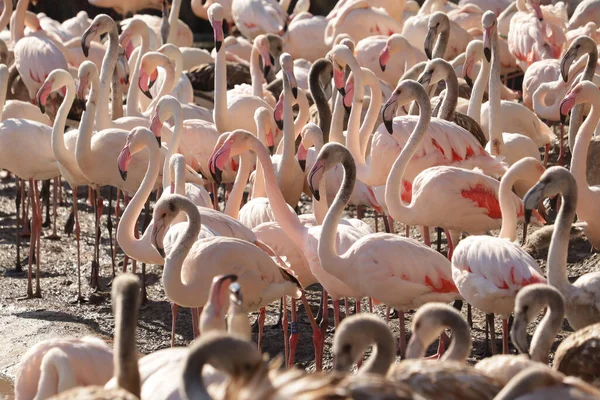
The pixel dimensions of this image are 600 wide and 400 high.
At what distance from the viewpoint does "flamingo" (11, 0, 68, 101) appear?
448 inches

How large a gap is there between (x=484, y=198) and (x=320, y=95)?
2.28m

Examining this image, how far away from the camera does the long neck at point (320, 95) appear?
30.5 ft

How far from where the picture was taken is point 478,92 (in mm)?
9477

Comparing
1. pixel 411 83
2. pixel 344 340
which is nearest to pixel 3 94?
pixel 411 83

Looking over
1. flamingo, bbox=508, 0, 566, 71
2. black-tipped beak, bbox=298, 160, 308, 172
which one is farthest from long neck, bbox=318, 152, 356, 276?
flamingo, bbox=508, 0, 566, 71

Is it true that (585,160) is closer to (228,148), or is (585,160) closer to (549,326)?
(228,148)

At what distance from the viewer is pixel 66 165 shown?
8781mm

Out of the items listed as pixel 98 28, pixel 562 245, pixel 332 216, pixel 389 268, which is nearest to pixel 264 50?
pixel 98 28

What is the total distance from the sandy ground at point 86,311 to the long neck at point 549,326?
1.85 m

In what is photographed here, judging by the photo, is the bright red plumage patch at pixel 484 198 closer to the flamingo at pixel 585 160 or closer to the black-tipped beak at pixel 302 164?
the flamingo at pixel 585 160

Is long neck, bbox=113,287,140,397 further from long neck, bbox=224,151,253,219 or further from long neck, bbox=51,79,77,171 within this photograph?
long neck, bbox=51,79,77,171

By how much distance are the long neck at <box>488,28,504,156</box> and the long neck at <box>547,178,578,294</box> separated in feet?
8.83

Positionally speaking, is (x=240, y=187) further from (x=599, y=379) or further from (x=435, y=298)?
A: (x=599, y=379)

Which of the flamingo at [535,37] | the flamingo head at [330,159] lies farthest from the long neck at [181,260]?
the flamingo at [535,37]
